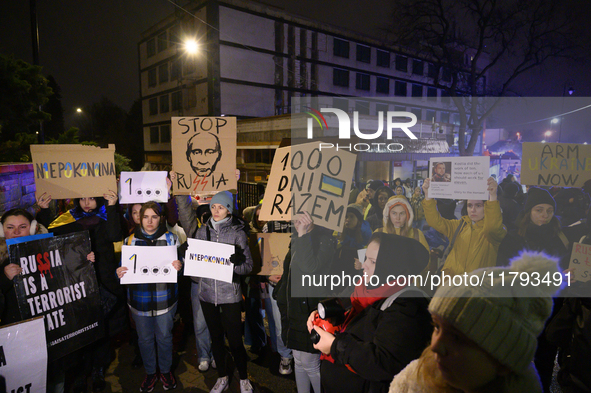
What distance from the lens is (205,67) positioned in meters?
30.2

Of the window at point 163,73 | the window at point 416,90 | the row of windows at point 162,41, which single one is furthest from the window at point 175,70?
the window at point 416,90

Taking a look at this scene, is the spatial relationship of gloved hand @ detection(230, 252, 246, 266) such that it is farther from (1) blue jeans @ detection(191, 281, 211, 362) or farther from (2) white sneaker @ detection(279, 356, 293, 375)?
(2) white sneaker @ detection(279, 356, 293, 375)

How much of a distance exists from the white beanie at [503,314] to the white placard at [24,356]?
3171 millimetres

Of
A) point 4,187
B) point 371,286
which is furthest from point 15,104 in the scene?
point 371,286

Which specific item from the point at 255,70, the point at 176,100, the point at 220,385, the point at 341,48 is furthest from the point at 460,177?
the point at 341,48

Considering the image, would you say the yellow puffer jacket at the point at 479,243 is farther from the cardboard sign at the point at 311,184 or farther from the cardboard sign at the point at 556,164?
the cardboard sign at the point at 311,184

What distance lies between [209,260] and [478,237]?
2.94 m

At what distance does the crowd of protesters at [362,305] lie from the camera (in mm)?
1278

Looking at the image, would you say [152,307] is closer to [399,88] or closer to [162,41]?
[162,41]

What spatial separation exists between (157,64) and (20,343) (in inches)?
1595

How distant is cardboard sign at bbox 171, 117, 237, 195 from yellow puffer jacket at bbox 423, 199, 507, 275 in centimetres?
292

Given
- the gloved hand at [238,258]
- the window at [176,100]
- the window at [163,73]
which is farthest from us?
the window at [163,73]

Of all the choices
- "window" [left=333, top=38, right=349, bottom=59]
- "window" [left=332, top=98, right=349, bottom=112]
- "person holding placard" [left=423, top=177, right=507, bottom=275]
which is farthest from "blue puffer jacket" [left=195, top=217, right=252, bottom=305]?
"window" [left=333, top=38, right=349, bottom=59]

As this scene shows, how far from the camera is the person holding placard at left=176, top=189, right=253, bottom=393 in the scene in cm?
342
